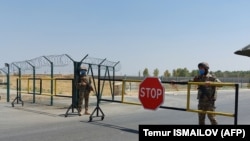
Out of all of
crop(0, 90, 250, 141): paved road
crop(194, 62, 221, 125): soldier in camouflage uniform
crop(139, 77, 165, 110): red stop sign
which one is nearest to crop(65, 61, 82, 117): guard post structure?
crop(0, 90, 250, 141): paved road

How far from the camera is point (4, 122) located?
12.0m

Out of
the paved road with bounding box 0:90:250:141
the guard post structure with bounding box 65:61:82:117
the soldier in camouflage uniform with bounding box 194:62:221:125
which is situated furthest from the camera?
the guard post structure with bounding box 65:61:82:117

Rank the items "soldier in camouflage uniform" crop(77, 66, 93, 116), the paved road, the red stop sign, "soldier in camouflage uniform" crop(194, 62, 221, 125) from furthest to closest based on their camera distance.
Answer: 1. "soldier in camouflage uniform" crop(77, 66, 93, 116)
2. the red stop sign
3. the paved road
4. "soldier in camouflage uniform" crop(194, 62, 221, 125)

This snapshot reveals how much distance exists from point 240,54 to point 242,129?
2607mm

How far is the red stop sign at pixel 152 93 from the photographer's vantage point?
9.78 meters

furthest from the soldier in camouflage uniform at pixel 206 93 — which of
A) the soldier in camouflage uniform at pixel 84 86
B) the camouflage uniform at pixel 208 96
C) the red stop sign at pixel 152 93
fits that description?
the soldier in camouflage uniform at pixel 84 86

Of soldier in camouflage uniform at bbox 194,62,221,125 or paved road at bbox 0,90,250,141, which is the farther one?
paved road at bbox 0,90,250,141

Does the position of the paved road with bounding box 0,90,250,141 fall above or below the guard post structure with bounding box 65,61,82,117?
below

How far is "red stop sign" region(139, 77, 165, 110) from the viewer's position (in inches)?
385

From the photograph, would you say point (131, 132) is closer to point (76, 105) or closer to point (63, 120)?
point (63, 120)

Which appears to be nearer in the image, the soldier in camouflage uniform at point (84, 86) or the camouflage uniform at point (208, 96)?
the camouflage uniform at point (208, 96)

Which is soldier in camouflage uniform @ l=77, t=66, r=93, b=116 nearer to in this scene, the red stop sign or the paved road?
the paved road

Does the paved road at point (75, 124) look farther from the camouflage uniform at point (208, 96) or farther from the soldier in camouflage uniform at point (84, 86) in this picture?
the camouflage uniform at point (208, 96)

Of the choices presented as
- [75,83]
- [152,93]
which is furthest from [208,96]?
[75,83]
